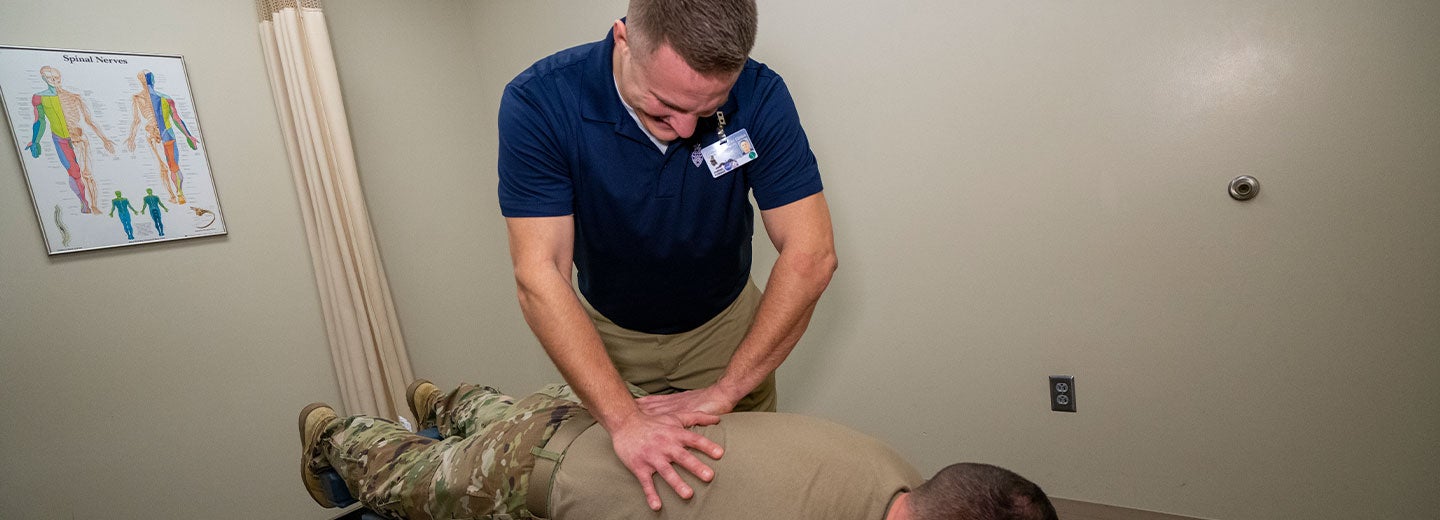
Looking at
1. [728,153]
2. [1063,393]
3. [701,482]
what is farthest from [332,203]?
[1063,393]

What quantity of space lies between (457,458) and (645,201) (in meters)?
0.63

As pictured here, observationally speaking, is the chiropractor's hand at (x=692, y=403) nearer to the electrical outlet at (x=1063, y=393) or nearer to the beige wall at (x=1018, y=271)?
the beige wall at (x=1018, y=271)

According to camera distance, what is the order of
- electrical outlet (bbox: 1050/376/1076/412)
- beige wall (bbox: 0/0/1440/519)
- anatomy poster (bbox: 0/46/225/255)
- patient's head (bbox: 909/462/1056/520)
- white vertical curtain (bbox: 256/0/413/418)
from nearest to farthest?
patient's head (bbox: 909/462/1056/520) → beige wall (bbox: 0/0/1440/519) → anatomy poster (bbox: 0/46/225/255) → electrical outlet (bbox: 1050/376/1076/412) → white vertical curtain (bbox: 256/0/413/418)

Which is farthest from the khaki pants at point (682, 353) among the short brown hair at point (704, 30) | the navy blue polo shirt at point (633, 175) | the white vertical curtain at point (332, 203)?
the white vertical curtain at point (332, 203)

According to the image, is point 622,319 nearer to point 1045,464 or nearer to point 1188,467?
point 1045,464

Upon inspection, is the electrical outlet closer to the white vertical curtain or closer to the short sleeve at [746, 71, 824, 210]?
the short sleeve at [746, 71, 824, 210]

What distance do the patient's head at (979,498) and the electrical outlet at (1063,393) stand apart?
123 cm

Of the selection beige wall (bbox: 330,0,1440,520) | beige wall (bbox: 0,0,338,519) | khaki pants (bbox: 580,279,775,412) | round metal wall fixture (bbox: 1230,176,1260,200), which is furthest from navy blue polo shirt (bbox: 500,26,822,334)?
beige wall (bbox: 0,0,338,519)

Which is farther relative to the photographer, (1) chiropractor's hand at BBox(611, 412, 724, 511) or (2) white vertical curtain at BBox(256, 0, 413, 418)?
(2) white vertical curtain at BBox(256, 0, 413, 418)

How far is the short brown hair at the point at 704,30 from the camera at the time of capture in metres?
1.01

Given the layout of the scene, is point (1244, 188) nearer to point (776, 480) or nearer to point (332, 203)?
point (776, 480)

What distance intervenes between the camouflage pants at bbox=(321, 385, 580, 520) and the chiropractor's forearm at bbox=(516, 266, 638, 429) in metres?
0.14

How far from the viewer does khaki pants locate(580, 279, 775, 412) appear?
62.8 inches

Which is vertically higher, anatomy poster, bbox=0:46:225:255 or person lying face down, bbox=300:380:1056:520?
anatomy poster, bbox=0:46:225:255
